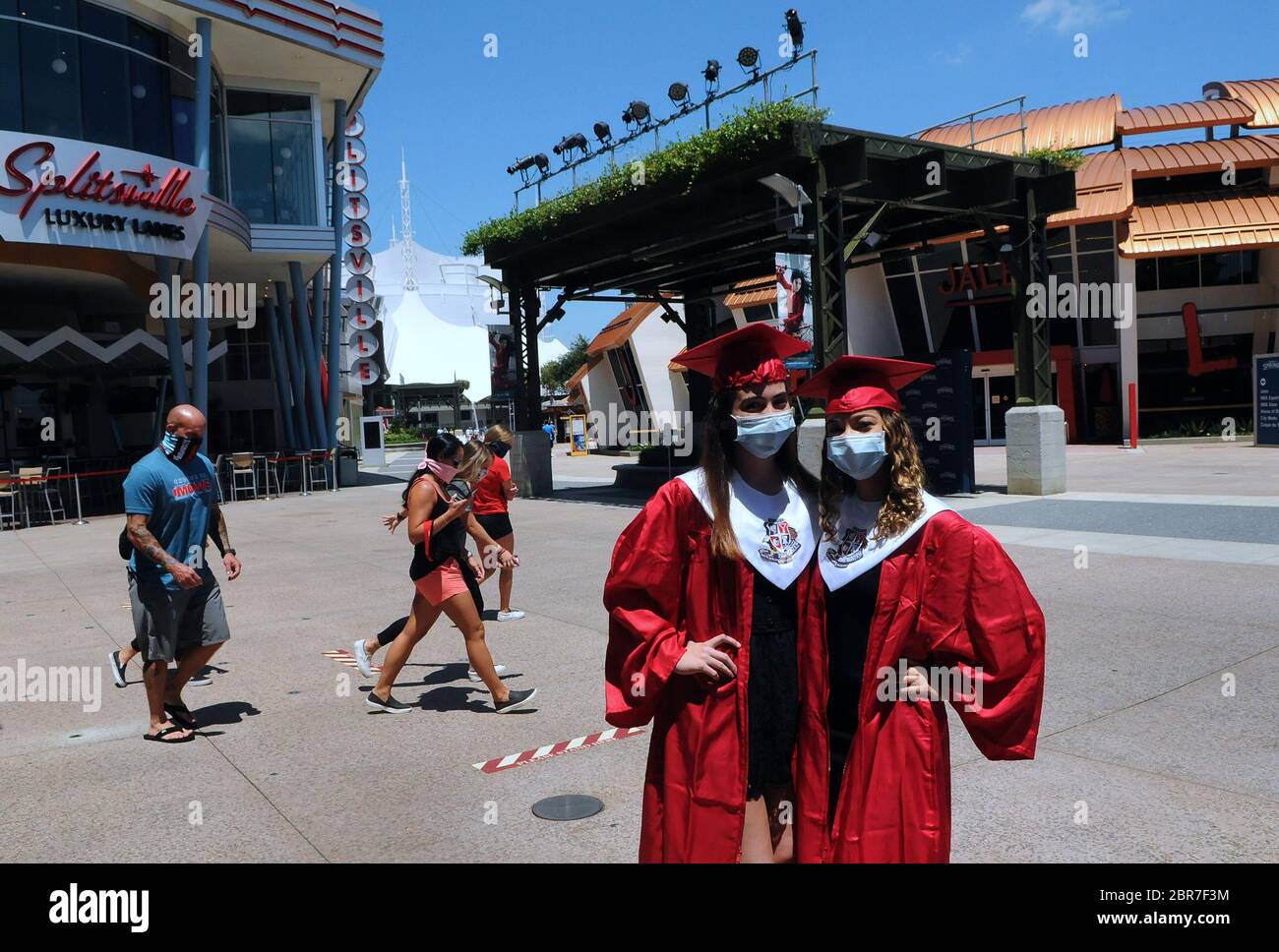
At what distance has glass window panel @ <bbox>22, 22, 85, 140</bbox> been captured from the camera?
2020 centimetres

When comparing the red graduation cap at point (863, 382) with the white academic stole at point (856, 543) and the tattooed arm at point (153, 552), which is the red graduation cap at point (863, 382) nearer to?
the white academic stole at point (856, 543)

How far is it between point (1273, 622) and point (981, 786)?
404cm

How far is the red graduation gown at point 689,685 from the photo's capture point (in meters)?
2.56

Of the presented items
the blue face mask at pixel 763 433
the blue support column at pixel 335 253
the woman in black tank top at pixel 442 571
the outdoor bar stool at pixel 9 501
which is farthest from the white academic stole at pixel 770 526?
the blue support column at pixel 335 253

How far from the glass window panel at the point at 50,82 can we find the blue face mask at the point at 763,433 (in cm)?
2229

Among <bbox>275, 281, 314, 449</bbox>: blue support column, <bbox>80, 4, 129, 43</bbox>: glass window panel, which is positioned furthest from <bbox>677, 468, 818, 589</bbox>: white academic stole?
<bbox>275, 281, 314, 449</bbox>: blue support column

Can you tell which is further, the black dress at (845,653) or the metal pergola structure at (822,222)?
the metal pergola structure at (822,222)

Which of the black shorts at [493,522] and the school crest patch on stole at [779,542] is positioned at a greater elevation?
the school crest patch on stole at [779,542]

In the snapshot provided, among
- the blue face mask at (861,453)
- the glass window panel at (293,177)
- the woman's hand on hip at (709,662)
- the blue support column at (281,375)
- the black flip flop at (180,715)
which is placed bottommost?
the black flip flop at (180,715)

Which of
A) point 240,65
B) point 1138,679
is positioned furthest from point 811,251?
point 240,65

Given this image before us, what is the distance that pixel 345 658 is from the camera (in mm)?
7551

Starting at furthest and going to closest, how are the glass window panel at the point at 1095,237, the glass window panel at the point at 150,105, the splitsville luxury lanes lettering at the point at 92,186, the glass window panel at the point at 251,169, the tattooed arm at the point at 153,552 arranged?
the glass window panel at the point at 1095,237
the glass window panel at the point at 251,169
the glass window panel at the point at 150,105
the splitsville luxury lanes lettering at the point at 92,186
the tattooed arm at the point at 153,552
